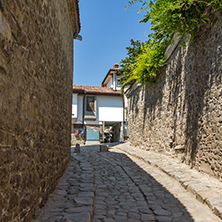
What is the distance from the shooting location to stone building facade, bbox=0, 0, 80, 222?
1787 millimetres

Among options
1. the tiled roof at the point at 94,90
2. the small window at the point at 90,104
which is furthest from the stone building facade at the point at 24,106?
the small window at the point at 90,104

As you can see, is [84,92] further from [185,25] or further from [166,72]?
[185,25]

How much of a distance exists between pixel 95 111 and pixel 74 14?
14815 mm

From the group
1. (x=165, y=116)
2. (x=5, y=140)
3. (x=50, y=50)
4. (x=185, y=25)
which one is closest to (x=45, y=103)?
(x=50, y=50)

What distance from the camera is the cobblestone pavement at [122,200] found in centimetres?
310

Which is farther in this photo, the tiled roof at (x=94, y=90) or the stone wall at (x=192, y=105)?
the tiled roof at (x=94, y=90)

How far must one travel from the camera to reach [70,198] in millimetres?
3584

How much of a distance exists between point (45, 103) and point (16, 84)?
1.23 metres

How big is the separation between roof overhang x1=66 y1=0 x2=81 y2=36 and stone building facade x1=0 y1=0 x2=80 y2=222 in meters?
2.77

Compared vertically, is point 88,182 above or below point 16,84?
below

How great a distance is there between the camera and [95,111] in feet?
69.2

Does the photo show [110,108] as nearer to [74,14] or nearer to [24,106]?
[74,14]

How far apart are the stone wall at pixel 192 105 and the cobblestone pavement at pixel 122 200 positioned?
3.40ft

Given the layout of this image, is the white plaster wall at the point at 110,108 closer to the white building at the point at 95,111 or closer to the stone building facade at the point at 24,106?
the white building at the point at 95,111
